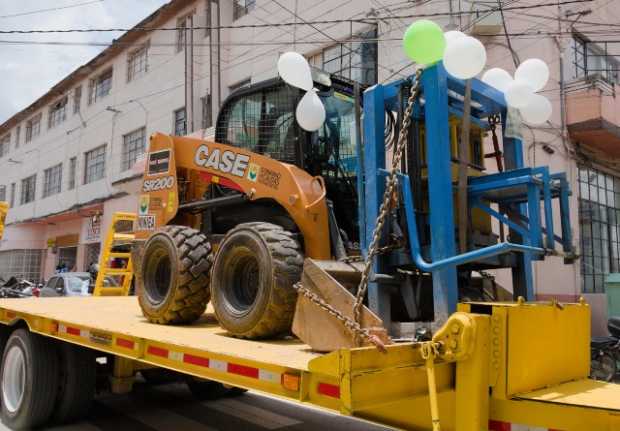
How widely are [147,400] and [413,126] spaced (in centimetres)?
503

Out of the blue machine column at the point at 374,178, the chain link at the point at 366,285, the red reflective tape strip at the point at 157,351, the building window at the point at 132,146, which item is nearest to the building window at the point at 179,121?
the building window at the point at 132,146

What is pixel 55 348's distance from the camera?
19.1 ft

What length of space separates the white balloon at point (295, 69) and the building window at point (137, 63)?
20373mm

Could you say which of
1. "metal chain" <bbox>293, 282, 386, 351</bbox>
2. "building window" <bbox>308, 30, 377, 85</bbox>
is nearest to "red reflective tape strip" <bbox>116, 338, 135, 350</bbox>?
"metal chain" <bbox>293, 282, 386, 351</bbox>

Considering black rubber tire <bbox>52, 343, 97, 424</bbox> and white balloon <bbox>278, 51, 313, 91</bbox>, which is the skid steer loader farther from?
black rubber tire <bbox>52, 343, 97, 424</bbox>

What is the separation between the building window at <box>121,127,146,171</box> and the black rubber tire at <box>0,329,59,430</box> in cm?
1770

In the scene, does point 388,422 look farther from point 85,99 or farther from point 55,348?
point 85,99

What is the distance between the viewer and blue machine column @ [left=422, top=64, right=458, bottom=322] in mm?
3502

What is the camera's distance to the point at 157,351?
3980mm

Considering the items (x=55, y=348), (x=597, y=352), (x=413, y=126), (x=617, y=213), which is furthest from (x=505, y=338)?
(x=617, y=213)

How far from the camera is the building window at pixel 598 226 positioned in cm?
1266

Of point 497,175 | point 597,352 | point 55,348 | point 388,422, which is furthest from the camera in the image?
point 597,352

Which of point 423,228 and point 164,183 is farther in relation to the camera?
point 164,183

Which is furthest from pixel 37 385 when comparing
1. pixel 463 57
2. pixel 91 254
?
pixel 91 254
